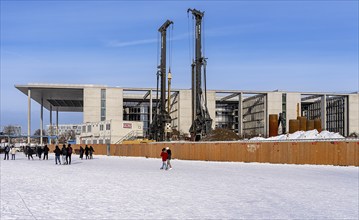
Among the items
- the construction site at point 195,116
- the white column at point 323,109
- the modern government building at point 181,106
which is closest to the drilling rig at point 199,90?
the construction site at point 195,116

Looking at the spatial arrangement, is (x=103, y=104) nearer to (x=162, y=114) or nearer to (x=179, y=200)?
(x=162, y=114)

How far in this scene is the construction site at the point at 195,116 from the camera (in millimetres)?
49188

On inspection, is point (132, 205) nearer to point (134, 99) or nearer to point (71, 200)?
point (71, 200)

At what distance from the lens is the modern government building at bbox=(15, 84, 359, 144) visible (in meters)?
93.6

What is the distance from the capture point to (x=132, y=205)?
43.7 ft

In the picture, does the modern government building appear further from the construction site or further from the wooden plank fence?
the wooden plank fence

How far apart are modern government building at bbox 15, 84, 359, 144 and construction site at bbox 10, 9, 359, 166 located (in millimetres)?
153

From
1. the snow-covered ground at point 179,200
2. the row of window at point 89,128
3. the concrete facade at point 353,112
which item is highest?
the concrete facade at point 353,112

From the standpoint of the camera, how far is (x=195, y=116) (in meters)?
65.6

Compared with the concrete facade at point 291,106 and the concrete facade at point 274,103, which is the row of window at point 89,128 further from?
the concrete facade at point 291,106

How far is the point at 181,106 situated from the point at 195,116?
33081 millimetres

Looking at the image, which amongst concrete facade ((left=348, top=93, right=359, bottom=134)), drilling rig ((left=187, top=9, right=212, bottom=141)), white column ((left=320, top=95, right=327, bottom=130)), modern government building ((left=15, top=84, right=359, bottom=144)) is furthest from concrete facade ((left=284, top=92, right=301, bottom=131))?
drilling rig ((left=187, top=9, right=212, bottom=141))

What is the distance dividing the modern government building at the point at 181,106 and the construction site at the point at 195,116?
0.15 metres

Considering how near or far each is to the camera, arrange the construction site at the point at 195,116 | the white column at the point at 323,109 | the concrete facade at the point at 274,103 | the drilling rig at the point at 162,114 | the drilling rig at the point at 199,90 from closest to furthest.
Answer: the construction site at the point at 195,116, the drilling rig at the point at 199,90, the drilling rig at the point at 162,114, the concrete facade at the point at 274,103, the white column at the point at 323,109
